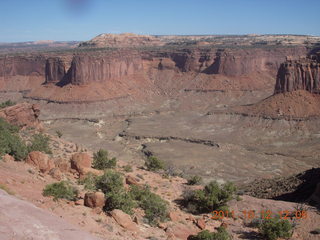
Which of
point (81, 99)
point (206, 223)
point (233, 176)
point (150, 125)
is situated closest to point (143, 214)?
point (206, 223)

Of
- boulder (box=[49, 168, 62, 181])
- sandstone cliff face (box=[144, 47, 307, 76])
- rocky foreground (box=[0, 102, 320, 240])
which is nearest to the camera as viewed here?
rocky foreground (box=[0, 102, 320, 240])

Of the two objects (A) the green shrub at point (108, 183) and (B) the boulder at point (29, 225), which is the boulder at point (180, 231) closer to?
(A) the green shrub at point (108, 183)

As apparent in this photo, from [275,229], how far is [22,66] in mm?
89210

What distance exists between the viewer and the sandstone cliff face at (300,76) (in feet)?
181

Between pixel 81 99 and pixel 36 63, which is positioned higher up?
pixel 36 63

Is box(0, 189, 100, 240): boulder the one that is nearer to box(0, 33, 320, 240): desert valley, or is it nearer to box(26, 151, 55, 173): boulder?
box(0, 33, 320, 240): desert valley

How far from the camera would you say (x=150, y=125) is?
61.4 m

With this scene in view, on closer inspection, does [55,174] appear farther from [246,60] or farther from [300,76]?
[246,60]

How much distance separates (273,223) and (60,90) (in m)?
68.5

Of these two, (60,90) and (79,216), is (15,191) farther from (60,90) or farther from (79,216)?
(60,90)

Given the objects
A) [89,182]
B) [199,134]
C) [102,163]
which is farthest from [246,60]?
[89,182]
